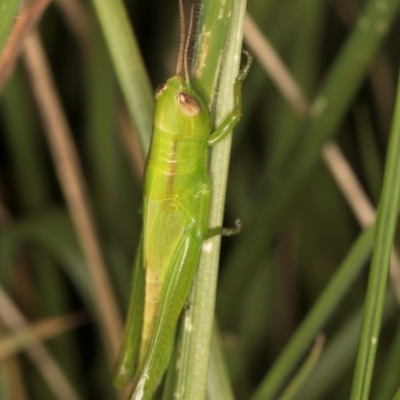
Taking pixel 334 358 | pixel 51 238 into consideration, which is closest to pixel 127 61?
pixel 51 238

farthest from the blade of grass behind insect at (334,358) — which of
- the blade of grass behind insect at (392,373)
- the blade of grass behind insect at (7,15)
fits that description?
the blade of grass behind insect at (7,15)

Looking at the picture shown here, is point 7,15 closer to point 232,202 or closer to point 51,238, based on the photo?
point 51,238

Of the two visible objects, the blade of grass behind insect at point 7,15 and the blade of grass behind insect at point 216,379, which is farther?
the blade of grass behind insect at point 216,379

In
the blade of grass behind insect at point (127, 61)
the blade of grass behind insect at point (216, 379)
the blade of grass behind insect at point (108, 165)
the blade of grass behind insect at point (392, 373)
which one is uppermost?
the blade of grass behind insect at point (108, 165)

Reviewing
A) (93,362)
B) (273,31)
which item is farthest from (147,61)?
(93,362)

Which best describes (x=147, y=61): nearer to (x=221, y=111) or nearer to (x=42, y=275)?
(x=42, y=275)

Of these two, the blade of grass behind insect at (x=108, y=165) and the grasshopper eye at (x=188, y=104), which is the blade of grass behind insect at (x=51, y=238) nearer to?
the blade of grass behind insect at (x=108, y=165)
